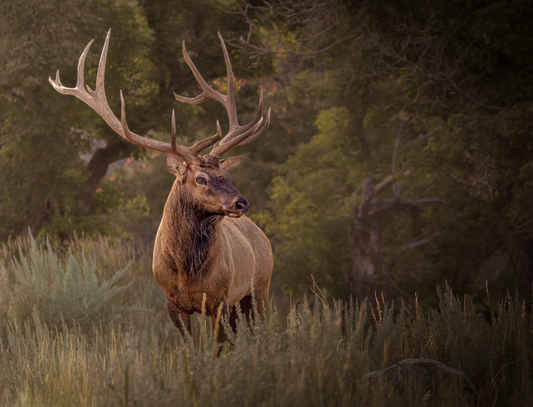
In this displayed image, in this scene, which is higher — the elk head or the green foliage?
the elk head

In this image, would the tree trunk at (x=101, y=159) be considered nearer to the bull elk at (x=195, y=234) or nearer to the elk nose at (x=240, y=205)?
the bull elk at (x=195, y=234)

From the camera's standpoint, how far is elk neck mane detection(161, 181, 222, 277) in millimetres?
4551

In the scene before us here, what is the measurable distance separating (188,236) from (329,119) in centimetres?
1727

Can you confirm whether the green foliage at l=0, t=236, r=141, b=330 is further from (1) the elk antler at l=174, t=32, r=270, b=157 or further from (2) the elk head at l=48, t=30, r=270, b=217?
(1) the elk antler at l=174, t=32, r=270, b=157

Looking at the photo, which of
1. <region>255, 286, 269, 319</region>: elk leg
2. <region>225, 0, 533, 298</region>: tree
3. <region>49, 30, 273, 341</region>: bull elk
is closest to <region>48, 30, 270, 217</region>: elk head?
<region>49, 30, 273, 341</region>: bull elk

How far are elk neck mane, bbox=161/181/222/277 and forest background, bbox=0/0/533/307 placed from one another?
21.4ft

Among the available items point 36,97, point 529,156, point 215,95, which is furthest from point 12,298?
point 529,156

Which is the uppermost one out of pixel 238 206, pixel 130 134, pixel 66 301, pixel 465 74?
pixel 465 74

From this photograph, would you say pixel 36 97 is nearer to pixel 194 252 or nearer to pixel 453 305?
pixel 194 252

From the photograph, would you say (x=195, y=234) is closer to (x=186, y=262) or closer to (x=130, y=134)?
(x=186, y=262)

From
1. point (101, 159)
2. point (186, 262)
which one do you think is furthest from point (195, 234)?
point (101, 159)

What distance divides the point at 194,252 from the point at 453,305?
7.43 ft

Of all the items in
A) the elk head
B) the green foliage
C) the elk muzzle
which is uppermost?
the elk head

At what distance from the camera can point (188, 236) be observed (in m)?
4.57
